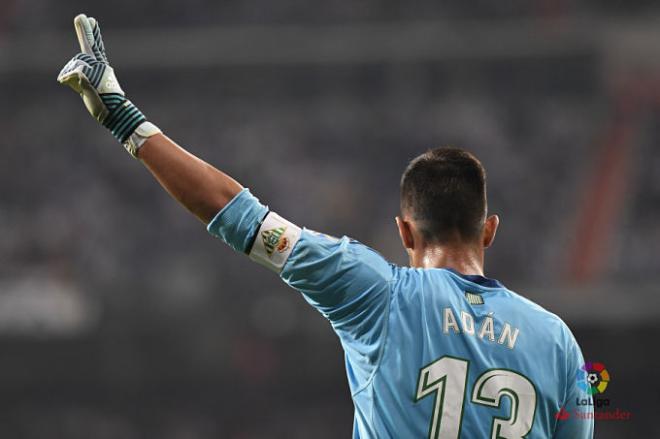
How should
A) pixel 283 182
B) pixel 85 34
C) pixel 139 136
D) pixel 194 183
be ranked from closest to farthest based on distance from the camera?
pixel 194 183 → pixel 139 136 → pixel 85 34 → pixel 283 182

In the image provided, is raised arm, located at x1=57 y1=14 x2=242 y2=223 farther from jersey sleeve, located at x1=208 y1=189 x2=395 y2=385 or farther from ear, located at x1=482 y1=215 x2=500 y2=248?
ear, located at x1=482 y1=215 x2=500 y2=248

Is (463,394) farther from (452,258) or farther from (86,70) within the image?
(86,70)

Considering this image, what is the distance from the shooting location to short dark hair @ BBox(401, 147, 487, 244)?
Result: 250 centimetres

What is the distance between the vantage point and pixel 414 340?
7.77 ft

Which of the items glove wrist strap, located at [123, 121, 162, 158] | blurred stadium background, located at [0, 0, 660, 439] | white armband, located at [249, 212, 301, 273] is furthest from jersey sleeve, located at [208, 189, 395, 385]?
blurred stadium background, located at [0, 0, 660, 439]

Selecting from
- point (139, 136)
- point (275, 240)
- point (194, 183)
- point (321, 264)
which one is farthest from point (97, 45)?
point (321, 264)

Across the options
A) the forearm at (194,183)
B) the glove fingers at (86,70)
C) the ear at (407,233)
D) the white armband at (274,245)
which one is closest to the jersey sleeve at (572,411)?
the ear at (407,233)

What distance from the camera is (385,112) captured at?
16.7 meters

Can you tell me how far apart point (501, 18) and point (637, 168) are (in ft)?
11.1

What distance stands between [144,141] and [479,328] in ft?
2.99

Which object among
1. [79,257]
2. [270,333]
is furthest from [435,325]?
[79,257]

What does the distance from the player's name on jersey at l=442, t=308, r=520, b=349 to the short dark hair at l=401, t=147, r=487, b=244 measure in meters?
0.21

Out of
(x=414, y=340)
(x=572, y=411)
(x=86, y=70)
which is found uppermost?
(x=86, y=70)

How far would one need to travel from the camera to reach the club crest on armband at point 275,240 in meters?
2.32
